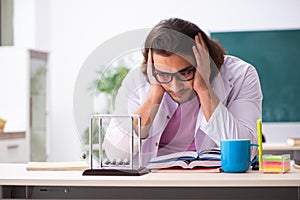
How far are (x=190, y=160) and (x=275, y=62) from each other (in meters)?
4.39

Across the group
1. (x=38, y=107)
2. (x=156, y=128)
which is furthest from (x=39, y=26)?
(x=156, y=128)

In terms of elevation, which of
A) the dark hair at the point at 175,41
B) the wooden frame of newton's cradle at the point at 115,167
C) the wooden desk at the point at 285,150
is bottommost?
the wooden desk at the point at 285,150

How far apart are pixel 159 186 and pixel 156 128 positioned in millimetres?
455

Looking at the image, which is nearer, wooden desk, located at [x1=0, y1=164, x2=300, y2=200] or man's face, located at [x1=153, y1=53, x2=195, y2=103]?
wooden desk, located at [x1=0, y1=164, x2=300, y2=200]

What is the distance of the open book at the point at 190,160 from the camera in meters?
2.16

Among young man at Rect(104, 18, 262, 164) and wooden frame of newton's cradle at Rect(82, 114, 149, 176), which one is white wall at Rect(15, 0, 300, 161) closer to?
young man at Rect(104, 18, 262, 164)

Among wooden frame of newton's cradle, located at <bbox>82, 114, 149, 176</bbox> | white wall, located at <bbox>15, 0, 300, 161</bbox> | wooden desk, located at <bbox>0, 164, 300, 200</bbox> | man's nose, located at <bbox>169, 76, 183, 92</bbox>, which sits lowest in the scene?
wooden desk, located at <bbox>0, 164, 300, 200</bbox>

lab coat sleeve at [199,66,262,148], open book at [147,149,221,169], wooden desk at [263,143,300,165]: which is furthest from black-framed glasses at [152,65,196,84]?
wooden desk at [263,143,300,165]

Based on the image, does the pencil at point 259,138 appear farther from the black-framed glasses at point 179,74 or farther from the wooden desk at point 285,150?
the wooden desk at point 285,150

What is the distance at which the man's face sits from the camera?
84.7 inches

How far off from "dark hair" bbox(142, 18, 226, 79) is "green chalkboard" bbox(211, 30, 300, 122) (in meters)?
4.16

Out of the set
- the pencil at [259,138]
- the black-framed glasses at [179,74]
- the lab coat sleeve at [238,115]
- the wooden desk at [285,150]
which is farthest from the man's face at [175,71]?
the wooden desk at [285,150]

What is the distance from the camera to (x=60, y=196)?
195cm

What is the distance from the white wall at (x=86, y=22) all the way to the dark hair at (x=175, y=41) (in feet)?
13.8
